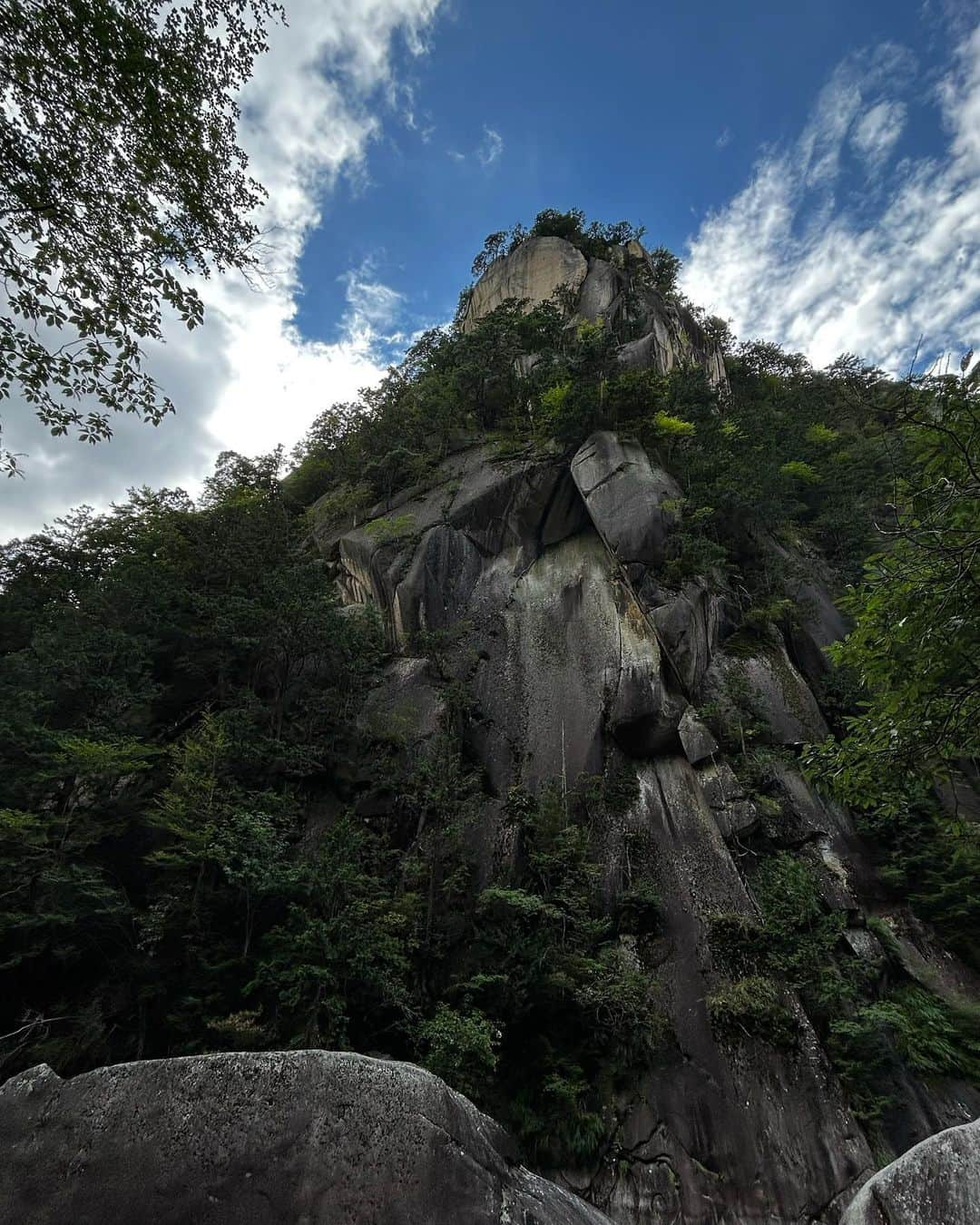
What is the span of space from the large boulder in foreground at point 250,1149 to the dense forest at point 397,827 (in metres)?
4.27

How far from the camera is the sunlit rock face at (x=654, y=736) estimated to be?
24.9ft

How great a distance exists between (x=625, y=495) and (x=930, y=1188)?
46.7 ft

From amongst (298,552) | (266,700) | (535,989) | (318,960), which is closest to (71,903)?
(318,960)

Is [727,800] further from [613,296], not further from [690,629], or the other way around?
[613,296]

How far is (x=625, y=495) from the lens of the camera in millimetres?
15562

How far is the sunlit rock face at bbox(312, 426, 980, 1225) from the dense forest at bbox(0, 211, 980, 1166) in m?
0.36

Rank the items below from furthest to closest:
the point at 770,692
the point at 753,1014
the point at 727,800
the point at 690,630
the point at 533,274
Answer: the point at 533,274 → the point at 770,692 → the point at 690,630 → the point at 727,800 → the point at 753,1014

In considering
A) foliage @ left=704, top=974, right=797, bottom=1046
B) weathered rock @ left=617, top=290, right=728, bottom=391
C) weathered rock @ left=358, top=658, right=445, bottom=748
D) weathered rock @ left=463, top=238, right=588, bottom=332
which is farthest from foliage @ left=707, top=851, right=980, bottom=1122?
weathered rock @ left=463, top=238, right=588, bottom=332

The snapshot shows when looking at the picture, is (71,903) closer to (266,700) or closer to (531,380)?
(266,700)

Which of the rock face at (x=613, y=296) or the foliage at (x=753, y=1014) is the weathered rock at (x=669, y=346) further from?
the foliage at (x=753, y=1014)

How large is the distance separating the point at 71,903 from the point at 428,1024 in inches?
255

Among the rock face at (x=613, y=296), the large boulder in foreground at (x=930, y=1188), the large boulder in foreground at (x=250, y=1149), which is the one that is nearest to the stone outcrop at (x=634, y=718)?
the large boulder in foreground at (x=930, y=1188)

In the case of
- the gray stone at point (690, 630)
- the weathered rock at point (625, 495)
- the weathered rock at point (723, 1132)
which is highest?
the weathered rock at point (625, 495)

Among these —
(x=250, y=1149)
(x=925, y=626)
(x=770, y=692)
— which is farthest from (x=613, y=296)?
(x=250, y=1149)
